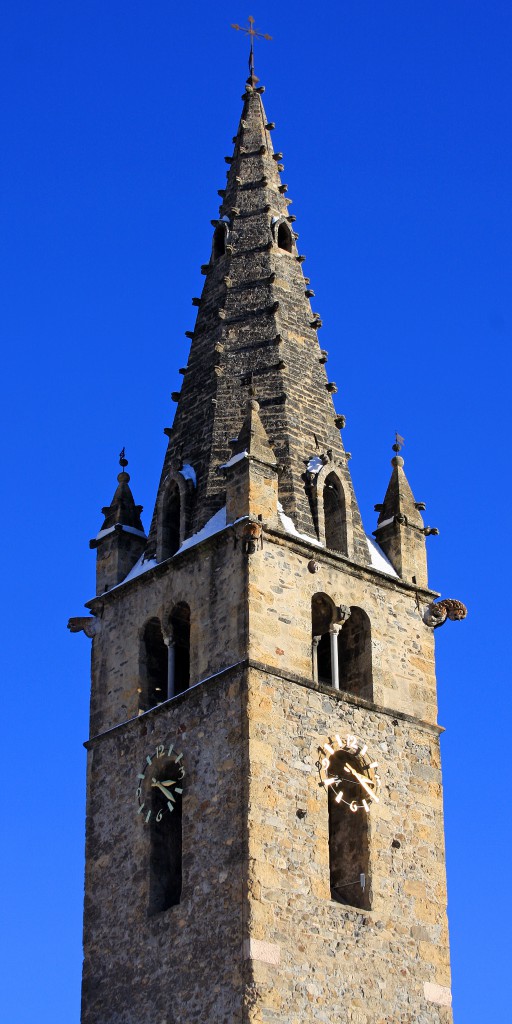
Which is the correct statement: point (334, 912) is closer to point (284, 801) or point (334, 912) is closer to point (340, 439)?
point (284, 801)

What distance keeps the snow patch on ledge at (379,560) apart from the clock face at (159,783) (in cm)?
568

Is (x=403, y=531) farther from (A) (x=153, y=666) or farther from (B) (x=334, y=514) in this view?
(A) (x=153, y=666)

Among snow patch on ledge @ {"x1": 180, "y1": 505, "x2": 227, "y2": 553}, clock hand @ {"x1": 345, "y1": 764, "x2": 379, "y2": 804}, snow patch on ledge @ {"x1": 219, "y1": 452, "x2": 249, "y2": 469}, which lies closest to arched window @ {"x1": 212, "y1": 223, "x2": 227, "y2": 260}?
snow patch on ledge @ {"x1": 219, "y1": 452, "x2": 249, "y2": 469}

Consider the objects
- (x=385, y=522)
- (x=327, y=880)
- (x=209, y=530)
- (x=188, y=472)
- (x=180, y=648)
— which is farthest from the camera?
(x=385, y=522)

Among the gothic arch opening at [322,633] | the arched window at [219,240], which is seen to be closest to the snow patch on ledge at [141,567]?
the gothic arch opening at [322,633]

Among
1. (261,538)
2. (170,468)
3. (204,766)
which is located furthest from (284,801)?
(170,468)

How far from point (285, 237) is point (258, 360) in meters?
3.81

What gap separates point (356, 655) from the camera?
42.1 m

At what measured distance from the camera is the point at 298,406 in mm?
44625

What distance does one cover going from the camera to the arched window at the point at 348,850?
3950 cm

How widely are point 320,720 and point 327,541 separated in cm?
449

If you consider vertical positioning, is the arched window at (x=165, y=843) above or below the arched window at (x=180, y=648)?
below

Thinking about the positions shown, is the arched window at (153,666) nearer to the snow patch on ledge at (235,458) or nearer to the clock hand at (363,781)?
the snow patch on ledge at (235,458)

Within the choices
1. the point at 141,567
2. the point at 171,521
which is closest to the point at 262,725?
the point at 141,567
